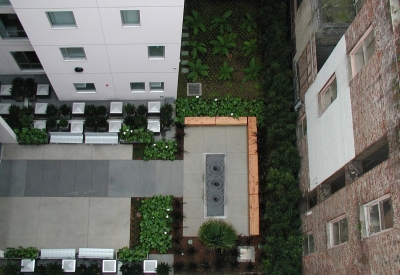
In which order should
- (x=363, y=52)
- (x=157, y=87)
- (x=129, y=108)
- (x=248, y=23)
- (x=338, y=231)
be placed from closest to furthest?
(x=363, y=52)
(x=338, y=231)
(x=129, y=108)
(x=157, y=87)
(x=248, y=23)

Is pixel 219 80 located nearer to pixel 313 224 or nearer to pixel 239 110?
pixel 239 110

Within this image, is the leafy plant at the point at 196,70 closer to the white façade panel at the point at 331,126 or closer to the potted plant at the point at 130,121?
the potted plant at the point at 130,121

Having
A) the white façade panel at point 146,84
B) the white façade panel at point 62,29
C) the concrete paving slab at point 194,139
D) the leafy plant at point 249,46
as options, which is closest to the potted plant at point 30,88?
the white façade panel at point 146,84

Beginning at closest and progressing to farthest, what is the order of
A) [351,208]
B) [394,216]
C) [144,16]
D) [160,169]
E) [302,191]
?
[394,216] < [351,208] < [144,16] < [302,191] < [160,169]

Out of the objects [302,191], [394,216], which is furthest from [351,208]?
[302,191]

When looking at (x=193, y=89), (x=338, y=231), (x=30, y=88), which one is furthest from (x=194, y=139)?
(x=338, y=231)

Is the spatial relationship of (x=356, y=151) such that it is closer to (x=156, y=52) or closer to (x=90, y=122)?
(x=156, y=52)
